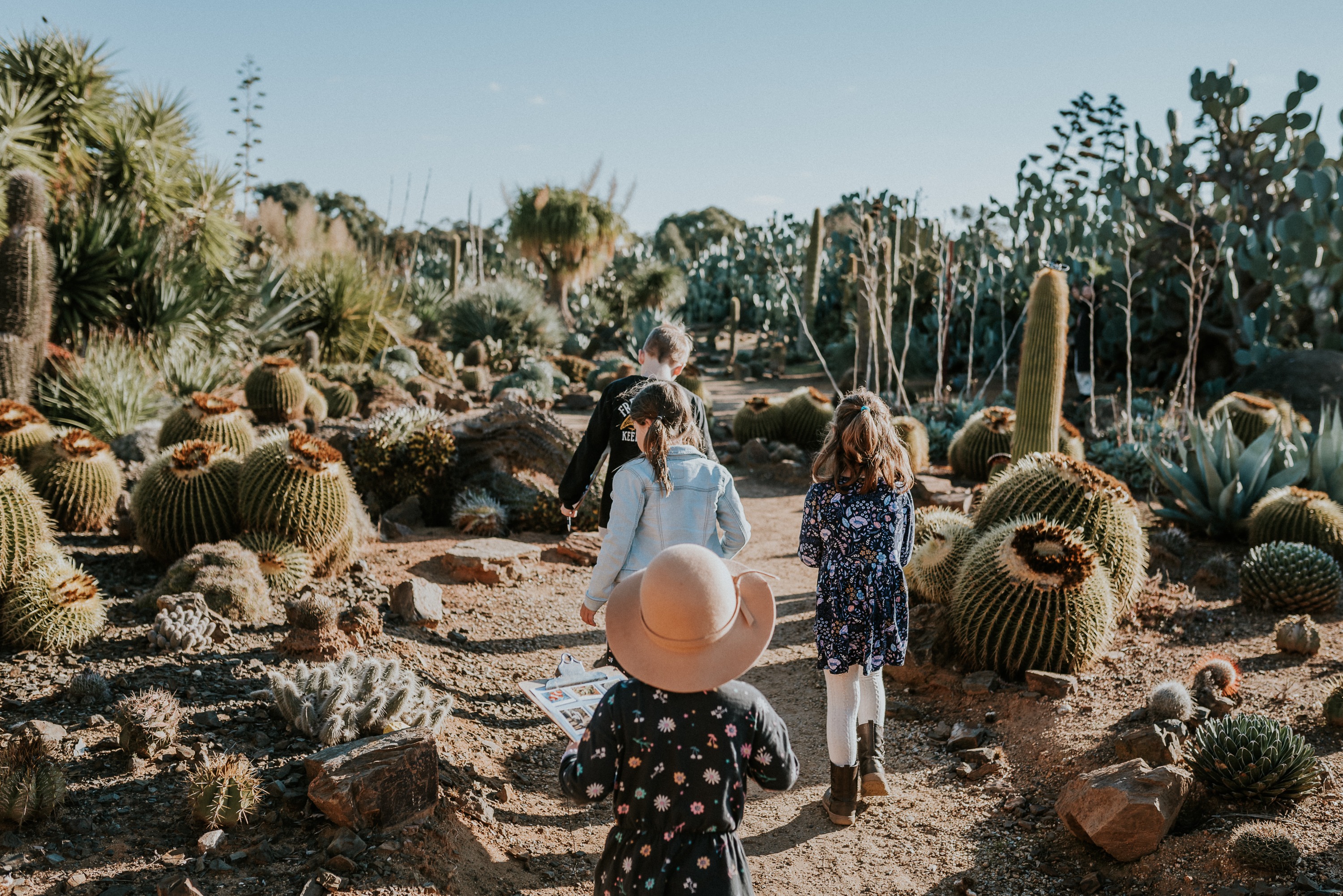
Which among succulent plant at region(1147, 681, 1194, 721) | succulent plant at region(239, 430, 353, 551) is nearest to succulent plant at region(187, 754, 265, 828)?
succulent plant at region(239, 430, 353, 551)

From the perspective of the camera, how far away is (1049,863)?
3.39 meters

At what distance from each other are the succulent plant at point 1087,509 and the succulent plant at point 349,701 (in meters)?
3.34

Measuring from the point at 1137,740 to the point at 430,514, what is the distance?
5675 mm

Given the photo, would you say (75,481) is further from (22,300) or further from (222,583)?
(22,300)

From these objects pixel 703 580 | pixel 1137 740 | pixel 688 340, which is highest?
pixel 688 340

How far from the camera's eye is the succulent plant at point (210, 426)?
687cm

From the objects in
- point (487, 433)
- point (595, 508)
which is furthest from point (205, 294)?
point (595, 508)

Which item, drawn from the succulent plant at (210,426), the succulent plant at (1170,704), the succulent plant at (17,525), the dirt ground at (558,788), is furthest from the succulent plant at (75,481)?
the succulent plant at (1170,704)

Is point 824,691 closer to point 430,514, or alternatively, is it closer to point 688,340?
point 688,340

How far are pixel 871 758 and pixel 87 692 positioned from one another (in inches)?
121

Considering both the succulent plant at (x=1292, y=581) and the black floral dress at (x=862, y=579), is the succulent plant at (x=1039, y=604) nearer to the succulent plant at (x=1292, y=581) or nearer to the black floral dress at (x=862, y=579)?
the black floral dress at (x=862, y=579)

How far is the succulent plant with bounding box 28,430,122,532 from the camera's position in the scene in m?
6.19

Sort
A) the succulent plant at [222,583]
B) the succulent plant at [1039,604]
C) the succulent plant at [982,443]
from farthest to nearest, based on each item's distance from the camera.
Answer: the succulent plant at [982,443], the succulent plant at [222,583], the succulent plant at [1039,604]

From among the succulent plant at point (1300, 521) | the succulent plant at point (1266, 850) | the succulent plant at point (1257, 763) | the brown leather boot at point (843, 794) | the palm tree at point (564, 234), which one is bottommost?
the brown leather boot at point (843, 794)
